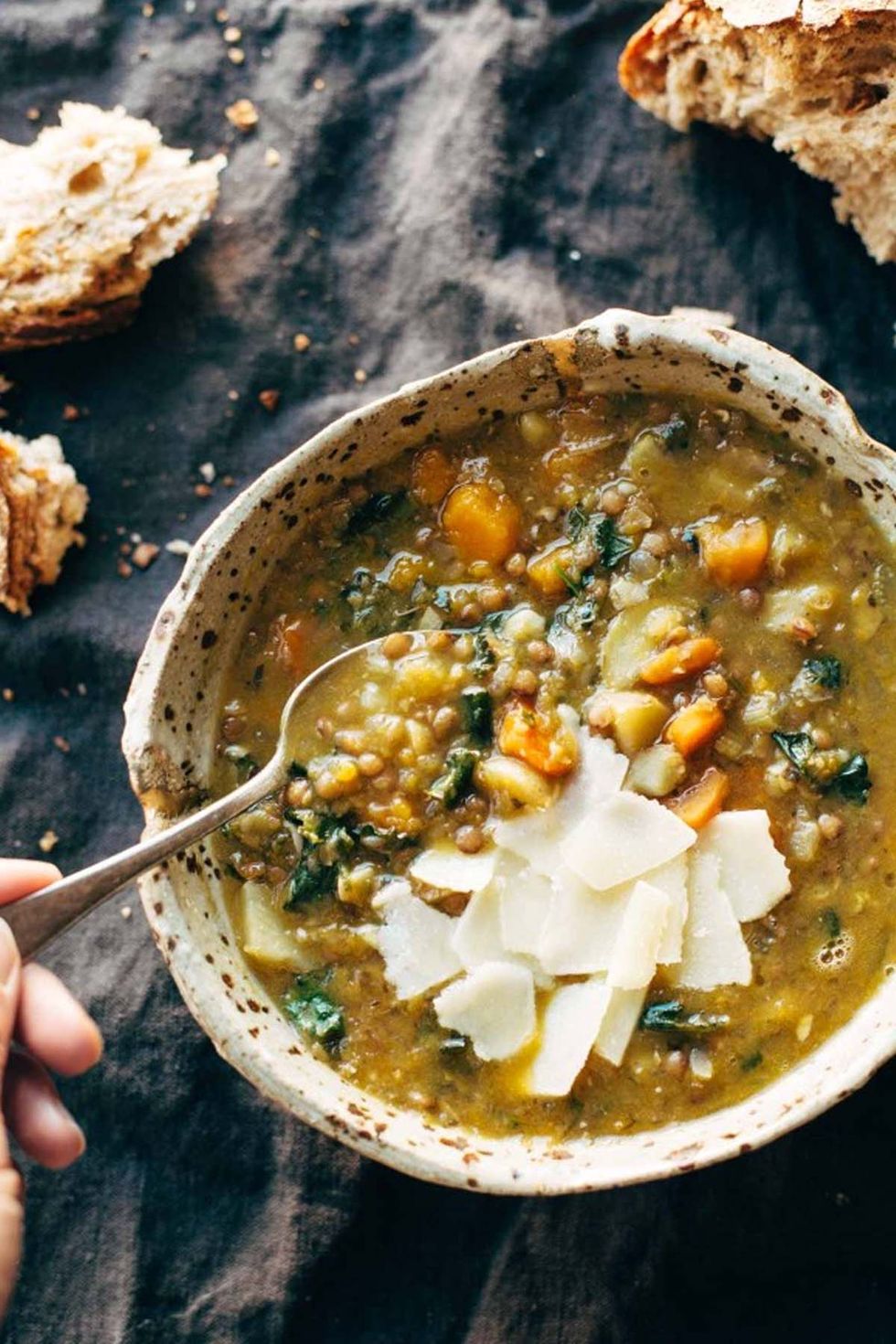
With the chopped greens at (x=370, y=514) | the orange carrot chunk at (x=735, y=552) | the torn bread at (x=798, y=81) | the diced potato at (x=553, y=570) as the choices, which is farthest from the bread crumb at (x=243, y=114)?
the orange carrot chunk at (x=735, y=552)

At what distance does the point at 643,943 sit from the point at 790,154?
6.91 ft

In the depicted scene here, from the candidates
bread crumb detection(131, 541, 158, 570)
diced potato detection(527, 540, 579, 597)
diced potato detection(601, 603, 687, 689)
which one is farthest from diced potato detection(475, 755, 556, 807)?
bread crumb detection(131, 541, 158, 570)

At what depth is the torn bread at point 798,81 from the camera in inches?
127

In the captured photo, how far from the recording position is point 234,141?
12.4ft

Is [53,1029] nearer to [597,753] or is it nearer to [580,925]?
[580,925]

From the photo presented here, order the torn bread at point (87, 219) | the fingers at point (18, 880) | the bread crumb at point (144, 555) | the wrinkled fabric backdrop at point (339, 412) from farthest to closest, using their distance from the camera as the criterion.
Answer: the bread crumb at point (144, 555) → the torn bread at point (87, 219) → the wrinkled fabric backdrop at point (339, 412) → the fingers at point (18, 880)

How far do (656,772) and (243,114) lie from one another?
2.10m

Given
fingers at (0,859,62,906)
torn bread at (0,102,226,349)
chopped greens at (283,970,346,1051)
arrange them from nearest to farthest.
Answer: fingers at (0,859,62,906) → chopped greens at (283,970,346,1051) → torn bread at (0,102,226,349)

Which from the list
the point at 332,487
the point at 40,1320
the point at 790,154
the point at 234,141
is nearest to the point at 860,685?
the point at 332,487

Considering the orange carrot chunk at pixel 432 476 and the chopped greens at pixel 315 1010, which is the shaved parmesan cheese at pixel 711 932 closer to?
the chopped greens at pixel 315 1010

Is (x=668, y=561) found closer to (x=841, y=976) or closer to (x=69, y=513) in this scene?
(x=841, y=976)

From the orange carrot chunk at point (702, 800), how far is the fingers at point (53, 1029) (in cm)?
126

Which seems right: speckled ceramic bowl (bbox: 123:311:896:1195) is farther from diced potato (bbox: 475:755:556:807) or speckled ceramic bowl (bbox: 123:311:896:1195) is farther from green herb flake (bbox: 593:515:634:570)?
diced potato (bbox: 475:755:556:807)

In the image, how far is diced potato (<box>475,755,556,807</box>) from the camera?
117 inches
